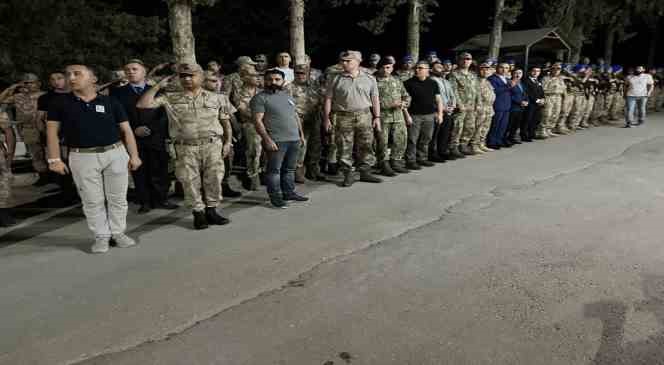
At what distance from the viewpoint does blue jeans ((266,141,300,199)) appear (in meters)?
5.65

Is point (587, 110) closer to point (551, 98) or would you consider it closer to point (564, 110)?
point (564, 110)

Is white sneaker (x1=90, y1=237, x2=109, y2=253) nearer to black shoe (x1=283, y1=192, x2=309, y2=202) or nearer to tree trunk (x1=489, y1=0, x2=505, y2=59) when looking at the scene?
black shoe (x1=283, y1=192, x2=309, y2=202)

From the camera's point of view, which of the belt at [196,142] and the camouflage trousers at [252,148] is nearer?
the belt at [196,142]

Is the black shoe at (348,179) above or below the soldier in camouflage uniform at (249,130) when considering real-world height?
below

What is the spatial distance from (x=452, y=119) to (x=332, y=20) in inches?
734

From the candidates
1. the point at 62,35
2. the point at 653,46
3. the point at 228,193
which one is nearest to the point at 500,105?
the point at 228,193

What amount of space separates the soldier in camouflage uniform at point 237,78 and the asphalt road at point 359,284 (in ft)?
5.63

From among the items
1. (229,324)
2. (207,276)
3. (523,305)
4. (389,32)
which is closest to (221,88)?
(207,276)

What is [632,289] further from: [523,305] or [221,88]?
[221,88]

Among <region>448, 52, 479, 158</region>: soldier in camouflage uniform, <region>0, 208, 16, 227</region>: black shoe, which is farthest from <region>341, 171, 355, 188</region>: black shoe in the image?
<region>0, 208, 16, 227</region>: black shoe

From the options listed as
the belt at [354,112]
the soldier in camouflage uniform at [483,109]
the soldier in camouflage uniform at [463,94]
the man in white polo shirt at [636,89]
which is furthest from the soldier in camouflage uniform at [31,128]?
the man in white polo shirt at [636,89]

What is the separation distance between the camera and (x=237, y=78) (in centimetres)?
706

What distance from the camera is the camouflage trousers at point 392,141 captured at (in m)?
7.29

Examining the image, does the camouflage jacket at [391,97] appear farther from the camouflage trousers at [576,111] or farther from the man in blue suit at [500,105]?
the camouflage trousers at [576,111]
